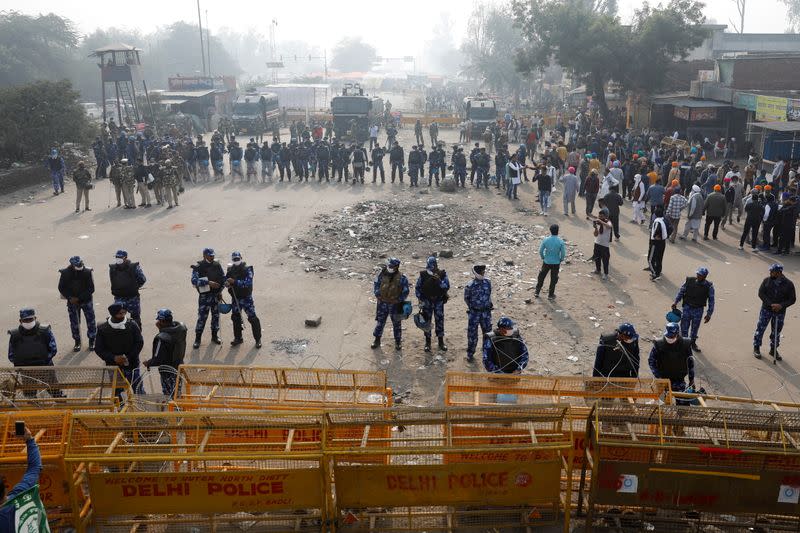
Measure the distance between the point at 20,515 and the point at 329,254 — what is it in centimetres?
997

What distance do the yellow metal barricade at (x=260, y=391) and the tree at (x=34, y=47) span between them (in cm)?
4842

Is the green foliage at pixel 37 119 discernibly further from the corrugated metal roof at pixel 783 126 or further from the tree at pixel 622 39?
the corrugated metal roof at pixel 783 126

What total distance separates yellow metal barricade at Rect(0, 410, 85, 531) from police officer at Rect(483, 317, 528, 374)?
13.6 ft

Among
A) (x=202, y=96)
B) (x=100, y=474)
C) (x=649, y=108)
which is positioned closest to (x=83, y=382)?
(x=100, y=474)

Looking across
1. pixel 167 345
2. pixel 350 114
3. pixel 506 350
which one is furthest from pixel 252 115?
pixel 506 350

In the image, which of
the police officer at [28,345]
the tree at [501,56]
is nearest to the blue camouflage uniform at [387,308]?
the police officer at [28,345]

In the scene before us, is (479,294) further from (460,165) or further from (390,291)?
(460,165)

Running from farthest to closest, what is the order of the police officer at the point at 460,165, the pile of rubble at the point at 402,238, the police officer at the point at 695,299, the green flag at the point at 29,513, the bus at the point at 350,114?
the bus at the point at 350,114, the police officer at the point at 460,165, the pile of rubble at the point at 402,238, the police officer at the point at 695,299, the green flag at the point at 29,513

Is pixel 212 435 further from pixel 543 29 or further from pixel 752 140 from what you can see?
pixel 543 29

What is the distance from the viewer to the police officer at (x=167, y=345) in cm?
762

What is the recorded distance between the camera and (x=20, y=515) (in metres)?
4.21

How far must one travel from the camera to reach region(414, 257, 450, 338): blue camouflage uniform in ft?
30.5

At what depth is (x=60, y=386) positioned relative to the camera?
6.57 metres

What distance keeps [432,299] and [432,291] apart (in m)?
0.13
